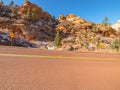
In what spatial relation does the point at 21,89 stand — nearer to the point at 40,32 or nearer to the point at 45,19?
the point at 40,32

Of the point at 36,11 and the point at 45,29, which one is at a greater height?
the point at 36,11

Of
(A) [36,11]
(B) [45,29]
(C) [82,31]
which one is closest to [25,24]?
(B) [45,29]

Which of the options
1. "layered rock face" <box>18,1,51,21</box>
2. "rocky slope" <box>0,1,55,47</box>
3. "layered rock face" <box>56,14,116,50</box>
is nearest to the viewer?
"rocky slope" <box>0,1,55,47</box>

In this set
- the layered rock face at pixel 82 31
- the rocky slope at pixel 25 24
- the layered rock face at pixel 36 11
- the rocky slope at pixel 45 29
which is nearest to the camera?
the rocky slope at pixel 45 29

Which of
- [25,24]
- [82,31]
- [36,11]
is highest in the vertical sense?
[36,11]

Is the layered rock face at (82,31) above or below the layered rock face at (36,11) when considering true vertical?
below

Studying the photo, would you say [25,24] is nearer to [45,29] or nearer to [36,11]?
[45,29]

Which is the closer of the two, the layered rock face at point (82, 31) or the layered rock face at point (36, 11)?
the layered rock face at point (82, 31)

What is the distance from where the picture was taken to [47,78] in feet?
13.0

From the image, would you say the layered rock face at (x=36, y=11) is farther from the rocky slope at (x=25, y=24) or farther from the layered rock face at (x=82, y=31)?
the layered rock face at (x=82, y=31)

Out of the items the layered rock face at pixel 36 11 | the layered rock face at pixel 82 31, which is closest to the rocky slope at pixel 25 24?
the layered rock face at pixel 36 11

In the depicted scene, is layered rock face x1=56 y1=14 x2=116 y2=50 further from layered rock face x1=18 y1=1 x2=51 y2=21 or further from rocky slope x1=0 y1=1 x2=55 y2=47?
layered rock face x1=18 y1=1 x2=51 y2=21

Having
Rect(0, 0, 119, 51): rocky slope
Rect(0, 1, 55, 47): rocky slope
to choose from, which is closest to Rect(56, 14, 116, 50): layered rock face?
Rect(0, 0, 119, 51): rocky slope

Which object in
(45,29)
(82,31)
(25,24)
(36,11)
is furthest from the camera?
(36,11)
